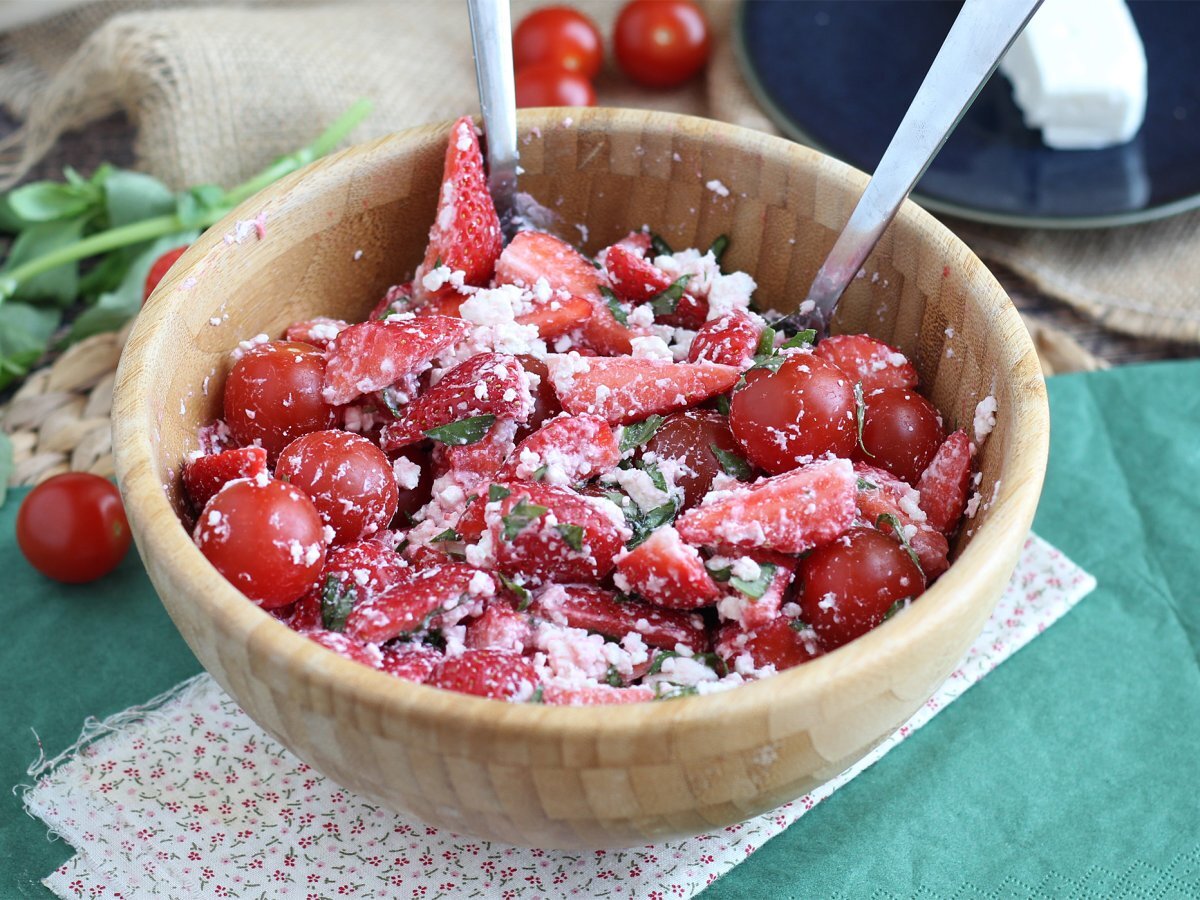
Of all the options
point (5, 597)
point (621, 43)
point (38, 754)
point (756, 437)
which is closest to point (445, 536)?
point (756, 437)

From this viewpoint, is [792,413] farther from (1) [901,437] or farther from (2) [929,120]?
(2) [929,120]

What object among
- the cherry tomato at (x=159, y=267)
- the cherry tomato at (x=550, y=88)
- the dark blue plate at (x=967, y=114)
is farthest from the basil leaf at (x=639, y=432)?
the cherry tomato at (x=550, y=88)

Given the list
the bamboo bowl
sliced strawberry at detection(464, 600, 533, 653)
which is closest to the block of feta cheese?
the bamboo bowl

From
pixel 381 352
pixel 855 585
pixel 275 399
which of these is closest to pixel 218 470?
pixel 275 399

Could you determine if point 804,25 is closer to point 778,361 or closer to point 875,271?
point 875,271

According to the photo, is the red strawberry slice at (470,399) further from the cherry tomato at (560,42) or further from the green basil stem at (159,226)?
the cherry tomato at (560,42)

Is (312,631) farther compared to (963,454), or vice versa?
(963,454)
